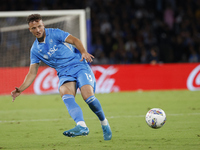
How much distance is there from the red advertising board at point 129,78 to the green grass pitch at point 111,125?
2296 millimetres

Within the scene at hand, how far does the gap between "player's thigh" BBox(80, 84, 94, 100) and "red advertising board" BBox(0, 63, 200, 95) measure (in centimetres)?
859

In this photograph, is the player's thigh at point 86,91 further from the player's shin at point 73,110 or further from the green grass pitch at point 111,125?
the green grass pitch at point 111,125

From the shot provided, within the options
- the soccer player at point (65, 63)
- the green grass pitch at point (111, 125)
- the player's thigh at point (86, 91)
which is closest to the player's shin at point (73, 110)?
the soccer player at point (65, 63)

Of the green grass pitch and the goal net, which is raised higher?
the goal net

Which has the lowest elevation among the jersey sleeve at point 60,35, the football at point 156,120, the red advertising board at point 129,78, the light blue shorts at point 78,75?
the red advertising board at point 129,78

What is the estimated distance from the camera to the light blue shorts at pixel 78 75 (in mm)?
5438

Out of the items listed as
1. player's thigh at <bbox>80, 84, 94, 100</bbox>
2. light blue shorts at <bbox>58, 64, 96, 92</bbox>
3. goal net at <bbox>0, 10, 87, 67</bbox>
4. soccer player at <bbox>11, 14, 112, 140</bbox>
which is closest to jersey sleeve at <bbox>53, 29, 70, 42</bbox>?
soccer player at <bbox>11, 14, 112, 140</bbox>

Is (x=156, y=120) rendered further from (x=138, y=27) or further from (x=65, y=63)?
(x=138, y=27)

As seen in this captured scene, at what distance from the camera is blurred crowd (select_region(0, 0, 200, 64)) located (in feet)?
54.9

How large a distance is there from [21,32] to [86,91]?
9.18 metres

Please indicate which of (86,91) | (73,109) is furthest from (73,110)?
(86,91)

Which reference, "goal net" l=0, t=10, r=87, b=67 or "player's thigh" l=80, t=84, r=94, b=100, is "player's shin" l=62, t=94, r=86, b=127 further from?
"goal net" l=0, t=10, r=87, b=67

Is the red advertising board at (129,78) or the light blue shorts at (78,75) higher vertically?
the light blue shorts at (78,75)

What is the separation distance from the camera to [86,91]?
209 inches
